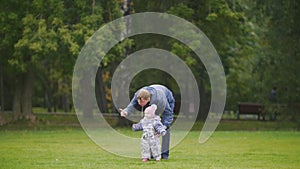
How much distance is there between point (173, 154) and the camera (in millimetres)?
15969

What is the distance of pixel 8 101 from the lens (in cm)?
5388

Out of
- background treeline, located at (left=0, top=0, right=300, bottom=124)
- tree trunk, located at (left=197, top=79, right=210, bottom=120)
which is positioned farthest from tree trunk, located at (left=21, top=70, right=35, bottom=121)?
tree trunk, located at (left=197, top=79, right=210, bottom=120)

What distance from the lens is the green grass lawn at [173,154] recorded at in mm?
13445

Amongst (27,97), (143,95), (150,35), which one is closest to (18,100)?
(27,97)

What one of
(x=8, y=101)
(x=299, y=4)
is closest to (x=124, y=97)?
(x=299, y=4)

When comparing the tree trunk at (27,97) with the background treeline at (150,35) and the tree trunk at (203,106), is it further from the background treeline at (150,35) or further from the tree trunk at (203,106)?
the tree trunk at (203,106)

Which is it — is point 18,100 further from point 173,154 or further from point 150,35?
point 173,154

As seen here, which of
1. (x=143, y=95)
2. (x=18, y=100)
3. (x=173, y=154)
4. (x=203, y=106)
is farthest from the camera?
(x=203, y=106)

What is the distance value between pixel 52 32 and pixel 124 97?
5740mm

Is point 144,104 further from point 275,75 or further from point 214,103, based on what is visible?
point 214,103

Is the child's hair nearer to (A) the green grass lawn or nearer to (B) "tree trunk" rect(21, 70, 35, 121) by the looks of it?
(A) the green grass lawn

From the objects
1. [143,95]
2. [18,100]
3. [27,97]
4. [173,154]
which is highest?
[143,95]

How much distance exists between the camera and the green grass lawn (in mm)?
13445

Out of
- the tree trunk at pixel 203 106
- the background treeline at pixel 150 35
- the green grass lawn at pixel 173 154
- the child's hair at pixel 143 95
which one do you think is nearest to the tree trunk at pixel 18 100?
the background treeline at pixel 150 35
